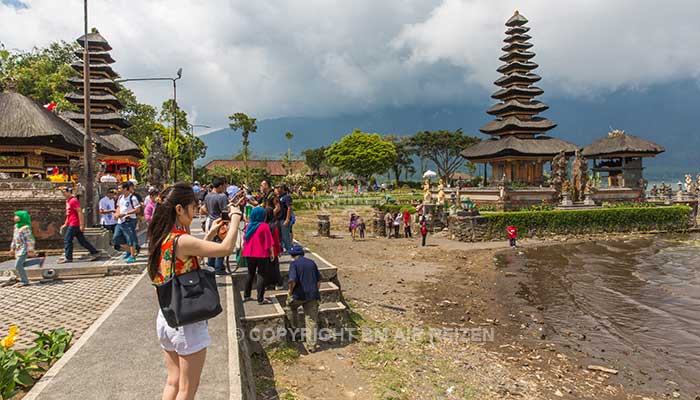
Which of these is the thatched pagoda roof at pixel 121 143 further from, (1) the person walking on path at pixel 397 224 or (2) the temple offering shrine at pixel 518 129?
(2) the temple offering shrine at pixel 518 129

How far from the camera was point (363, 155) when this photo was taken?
63.5 metres

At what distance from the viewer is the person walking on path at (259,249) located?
7117mm

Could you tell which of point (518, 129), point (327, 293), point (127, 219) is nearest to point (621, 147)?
point (518, 129)

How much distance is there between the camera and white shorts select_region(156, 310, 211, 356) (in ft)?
9.56

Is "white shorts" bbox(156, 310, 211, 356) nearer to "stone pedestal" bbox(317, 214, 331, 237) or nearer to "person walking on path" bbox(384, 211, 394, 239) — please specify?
"stone pedestal" bbox(317, 214, 331, 237)

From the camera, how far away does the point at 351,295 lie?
11414mm

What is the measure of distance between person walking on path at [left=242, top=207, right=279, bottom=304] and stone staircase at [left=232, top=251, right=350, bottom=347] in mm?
425

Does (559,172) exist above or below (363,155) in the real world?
below

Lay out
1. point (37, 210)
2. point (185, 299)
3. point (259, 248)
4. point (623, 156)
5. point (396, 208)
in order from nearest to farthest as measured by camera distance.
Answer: point (185, 299) < point (259, 248) < point (37, 210) < point (396, 208) < point (623, 156)

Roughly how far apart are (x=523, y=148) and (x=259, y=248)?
33663mm

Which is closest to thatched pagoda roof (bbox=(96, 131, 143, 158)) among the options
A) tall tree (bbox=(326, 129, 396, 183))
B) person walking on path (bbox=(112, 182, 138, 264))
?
person walking on path (bbox=(112, 182, 138, 264))

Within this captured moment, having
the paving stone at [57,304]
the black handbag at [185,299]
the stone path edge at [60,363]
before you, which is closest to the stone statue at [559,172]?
the paving stone at [57,304]

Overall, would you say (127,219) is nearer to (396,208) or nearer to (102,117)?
(396,208)

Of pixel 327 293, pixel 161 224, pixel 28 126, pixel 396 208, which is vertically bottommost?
pixel 327 293
